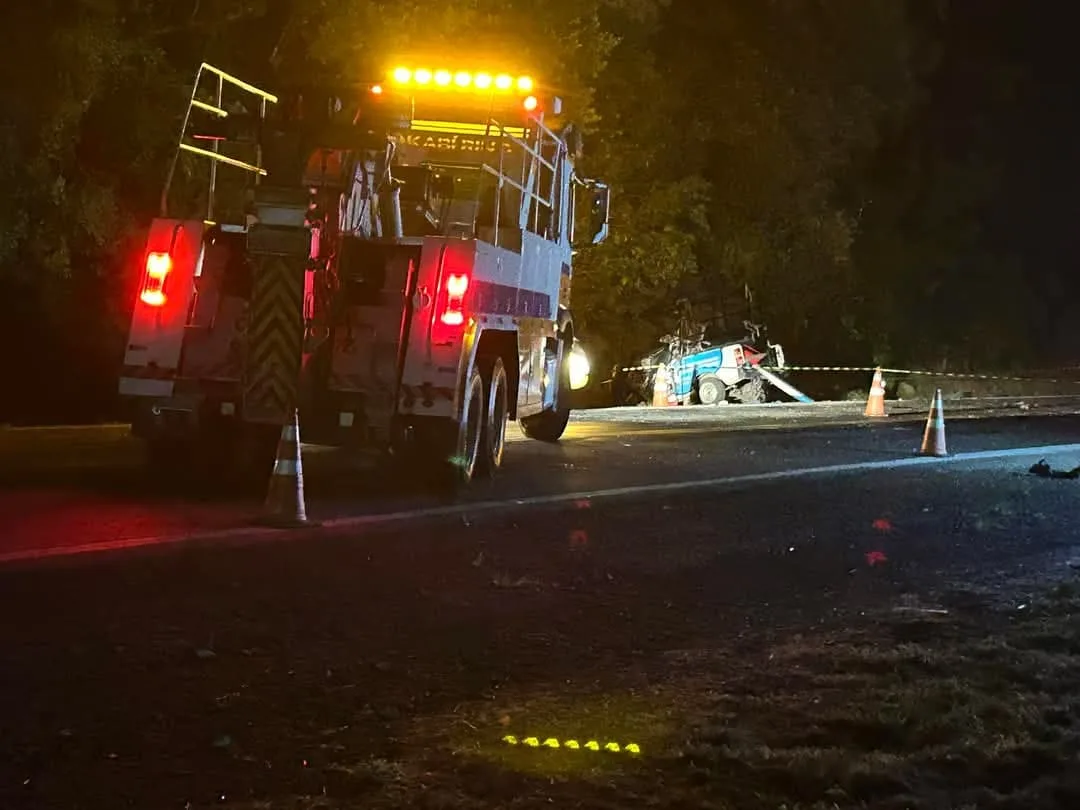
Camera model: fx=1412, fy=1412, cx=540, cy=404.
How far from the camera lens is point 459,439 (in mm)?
11219

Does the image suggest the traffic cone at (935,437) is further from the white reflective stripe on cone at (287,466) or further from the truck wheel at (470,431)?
the white reflective stripe on cone at (287,466)

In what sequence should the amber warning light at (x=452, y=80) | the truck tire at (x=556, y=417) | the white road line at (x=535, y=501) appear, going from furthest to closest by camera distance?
the truck tire at (x=556, y=417)
the amber warning light at (x=452, y=80)
the white road line at (x=535, y=501)

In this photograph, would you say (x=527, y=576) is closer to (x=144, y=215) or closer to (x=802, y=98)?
(x=144, y=215)

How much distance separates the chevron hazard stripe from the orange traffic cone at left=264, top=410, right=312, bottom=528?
679mm

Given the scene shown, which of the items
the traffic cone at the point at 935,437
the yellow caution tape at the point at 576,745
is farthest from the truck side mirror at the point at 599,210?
the yellow caution tape at the point at 576,745

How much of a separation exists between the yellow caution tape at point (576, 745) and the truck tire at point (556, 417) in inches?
428

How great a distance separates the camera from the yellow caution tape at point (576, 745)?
4.98 m

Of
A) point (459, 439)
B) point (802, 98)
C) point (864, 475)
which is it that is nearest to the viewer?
point (459, 439)

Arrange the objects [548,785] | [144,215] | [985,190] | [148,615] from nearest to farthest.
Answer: [548,785] → [148,615] → [144,215] → [985,190]

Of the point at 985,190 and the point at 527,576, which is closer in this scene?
the point at 527,576

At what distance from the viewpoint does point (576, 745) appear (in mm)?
5023

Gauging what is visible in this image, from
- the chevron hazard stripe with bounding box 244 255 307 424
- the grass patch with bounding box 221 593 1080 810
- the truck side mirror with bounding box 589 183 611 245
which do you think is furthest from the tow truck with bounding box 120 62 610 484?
the grass patch with bounding box 221 593 1080 810

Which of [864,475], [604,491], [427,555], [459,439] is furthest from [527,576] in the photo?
[864,475]

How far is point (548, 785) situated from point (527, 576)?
12.0 ft
